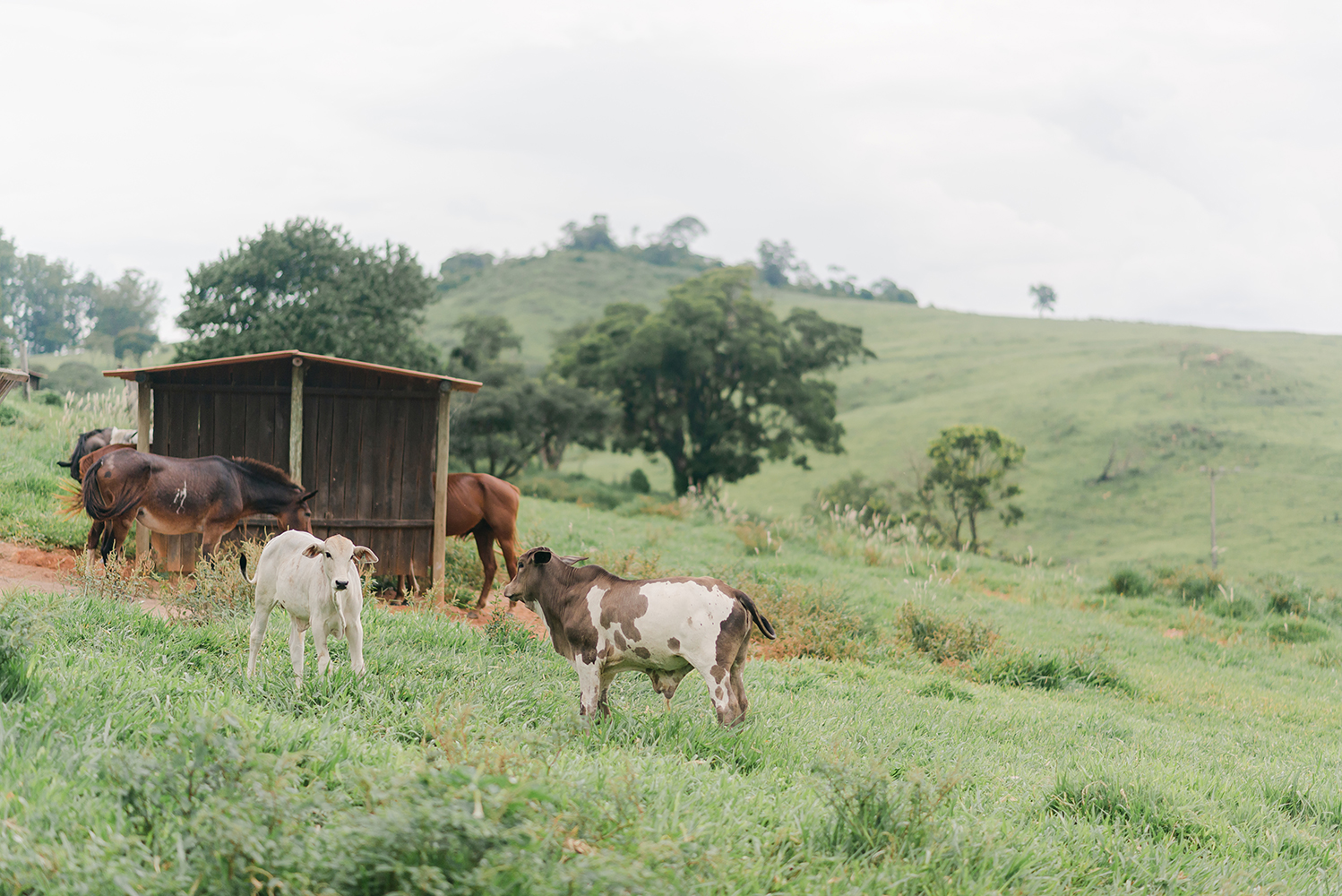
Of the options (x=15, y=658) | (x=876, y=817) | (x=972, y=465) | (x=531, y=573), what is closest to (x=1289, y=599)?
(x=531, y=573)

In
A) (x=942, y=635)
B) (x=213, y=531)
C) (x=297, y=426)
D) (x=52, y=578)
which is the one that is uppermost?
(x=297, y=426)

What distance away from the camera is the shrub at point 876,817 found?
4.03 metres

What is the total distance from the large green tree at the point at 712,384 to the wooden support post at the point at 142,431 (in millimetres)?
26842

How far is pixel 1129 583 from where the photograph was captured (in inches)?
688

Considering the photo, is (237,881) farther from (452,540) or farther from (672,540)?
(672,540)

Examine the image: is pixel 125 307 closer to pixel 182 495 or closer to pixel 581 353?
pixel 581 353

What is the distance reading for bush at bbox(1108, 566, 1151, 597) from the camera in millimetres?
17375

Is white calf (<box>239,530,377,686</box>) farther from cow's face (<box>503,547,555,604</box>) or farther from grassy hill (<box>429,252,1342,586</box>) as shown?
grassy hill (<box>429,252,1342,586</box>)

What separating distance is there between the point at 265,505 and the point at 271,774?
715 centimetres

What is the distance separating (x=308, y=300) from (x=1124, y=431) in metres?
43.3

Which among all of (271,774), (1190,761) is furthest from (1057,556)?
(271,774)

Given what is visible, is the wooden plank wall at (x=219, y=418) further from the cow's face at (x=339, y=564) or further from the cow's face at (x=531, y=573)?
the cow's face at (x=531, y=573)

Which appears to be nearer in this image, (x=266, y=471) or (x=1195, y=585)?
(x=266, y=471)

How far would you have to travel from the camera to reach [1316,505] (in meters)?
40.7
